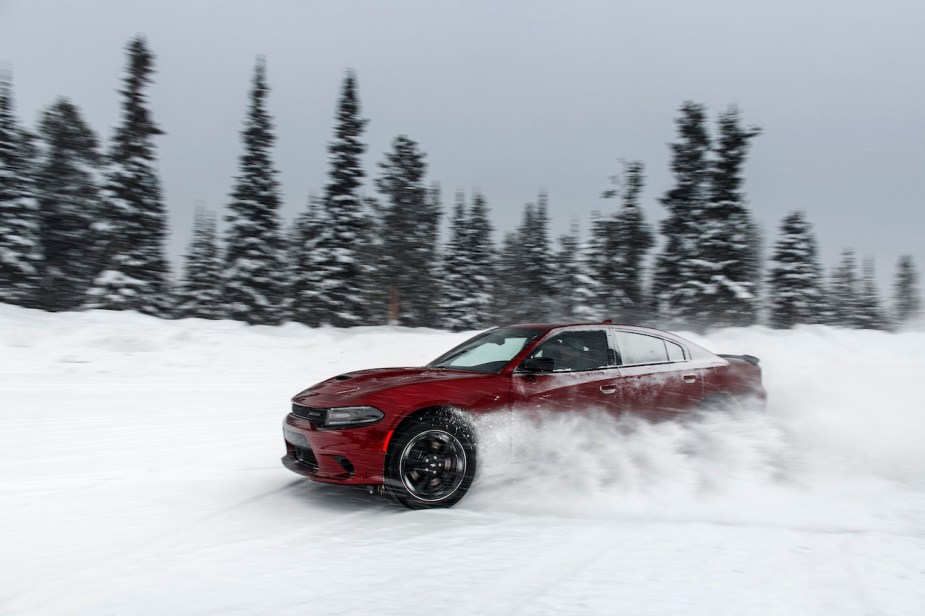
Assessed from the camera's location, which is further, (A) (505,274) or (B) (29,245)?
(A) (505,274)

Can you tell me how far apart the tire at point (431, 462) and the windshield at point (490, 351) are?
2.75 ft

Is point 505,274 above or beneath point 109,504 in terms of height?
above

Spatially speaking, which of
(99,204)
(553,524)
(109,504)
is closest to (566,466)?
(553,524)

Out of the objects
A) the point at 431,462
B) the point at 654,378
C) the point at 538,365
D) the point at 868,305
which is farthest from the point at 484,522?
the point at 868,305

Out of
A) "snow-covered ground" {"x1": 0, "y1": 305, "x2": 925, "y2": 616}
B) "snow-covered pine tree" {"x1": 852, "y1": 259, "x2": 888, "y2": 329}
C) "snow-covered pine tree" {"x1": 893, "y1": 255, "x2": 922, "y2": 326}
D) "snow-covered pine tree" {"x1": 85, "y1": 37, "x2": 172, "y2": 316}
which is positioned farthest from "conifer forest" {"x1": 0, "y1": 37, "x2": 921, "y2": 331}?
"snow-covered pine tree" {"x1": 893, "y1": 255, "x2": 922, "y2": 326}

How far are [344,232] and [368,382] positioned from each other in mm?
27641

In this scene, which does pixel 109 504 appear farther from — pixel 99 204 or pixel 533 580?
pixel 99 204

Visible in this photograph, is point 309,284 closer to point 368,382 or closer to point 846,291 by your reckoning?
point 368,382

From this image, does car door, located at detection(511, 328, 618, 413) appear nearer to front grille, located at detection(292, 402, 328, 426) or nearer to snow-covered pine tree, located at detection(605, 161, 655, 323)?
front grille, located at detection(292, 402, 328, 426)

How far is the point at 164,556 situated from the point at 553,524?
266 centimetres

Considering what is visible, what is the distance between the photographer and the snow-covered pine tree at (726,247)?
33312 mm

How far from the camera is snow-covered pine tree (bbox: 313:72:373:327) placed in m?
32.4

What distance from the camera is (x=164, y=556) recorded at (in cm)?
414

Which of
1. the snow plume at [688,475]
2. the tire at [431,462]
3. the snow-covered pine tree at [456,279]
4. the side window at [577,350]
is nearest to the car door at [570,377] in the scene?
the side window at [577,350]
